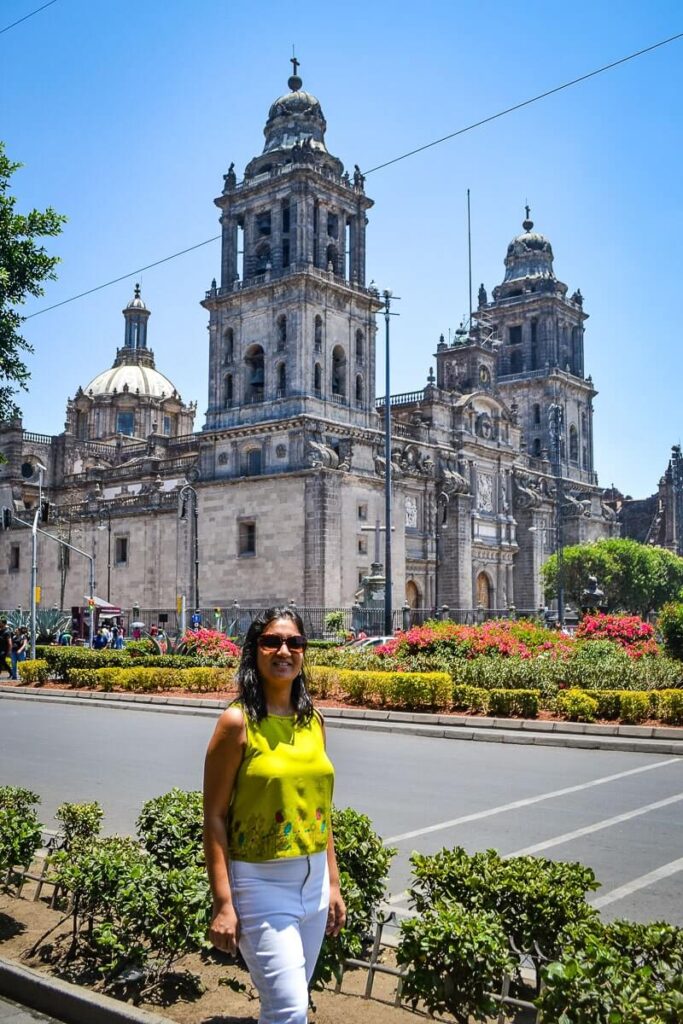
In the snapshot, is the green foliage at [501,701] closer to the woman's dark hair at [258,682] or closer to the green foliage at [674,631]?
the green foliage at [674,631]

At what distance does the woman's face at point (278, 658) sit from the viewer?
3877 mm

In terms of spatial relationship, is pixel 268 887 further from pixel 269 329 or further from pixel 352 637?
pixel 269 329

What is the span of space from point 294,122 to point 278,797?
4923 centimetres

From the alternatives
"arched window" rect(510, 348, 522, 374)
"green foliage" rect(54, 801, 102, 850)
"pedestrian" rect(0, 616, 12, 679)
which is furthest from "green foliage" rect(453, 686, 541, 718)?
"arched window" rect(510, 348, 522, 374)

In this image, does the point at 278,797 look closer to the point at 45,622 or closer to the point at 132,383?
A: the point at 45,622

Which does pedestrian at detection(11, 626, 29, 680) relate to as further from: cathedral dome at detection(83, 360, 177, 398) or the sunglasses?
cathedral dome at detection(83, 360, 177, 398)

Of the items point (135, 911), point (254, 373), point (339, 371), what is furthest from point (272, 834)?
point (254, 373)

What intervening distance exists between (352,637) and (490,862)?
3223cm

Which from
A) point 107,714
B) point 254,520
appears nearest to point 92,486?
point 254,520

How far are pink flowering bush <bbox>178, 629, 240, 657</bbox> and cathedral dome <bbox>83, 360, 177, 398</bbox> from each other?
156ft

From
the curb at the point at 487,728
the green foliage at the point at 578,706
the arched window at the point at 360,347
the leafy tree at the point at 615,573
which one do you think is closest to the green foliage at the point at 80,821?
the curb at the point at 487,728

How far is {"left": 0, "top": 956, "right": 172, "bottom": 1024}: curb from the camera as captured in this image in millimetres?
4473

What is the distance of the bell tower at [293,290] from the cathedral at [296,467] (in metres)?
0.09

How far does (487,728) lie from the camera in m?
16.9
